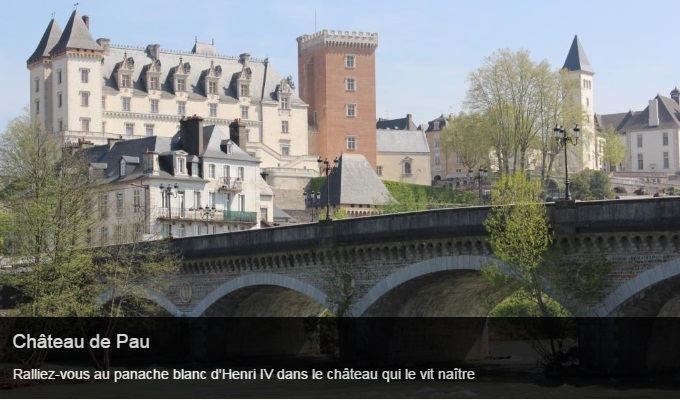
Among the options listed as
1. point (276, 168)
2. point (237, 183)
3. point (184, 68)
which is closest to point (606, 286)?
point (237, 183)

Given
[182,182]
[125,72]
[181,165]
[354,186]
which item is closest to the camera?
[182,182]

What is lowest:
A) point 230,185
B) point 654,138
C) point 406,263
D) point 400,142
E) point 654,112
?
point 406,263

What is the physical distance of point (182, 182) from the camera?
252ft

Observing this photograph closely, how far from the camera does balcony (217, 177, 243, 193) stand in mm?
79875

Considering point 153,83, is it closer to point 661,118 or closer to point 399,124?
point 399,124

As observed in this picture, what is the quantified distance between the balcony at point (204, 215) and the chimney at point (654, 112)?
79.7 metres

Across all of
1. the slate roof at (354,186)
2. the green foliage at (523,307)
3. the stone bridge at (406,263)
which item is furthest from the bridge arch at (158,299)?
the slate roof at (354,186)

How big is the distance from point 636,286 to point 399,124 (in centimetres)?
11282

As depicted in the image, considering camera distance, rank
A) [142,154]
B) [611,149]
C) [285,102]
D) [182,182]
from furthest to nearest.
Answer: [611,149], [285,102], [142,154], [182,182]

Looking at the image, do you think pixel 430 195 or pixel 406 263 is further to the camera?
pixel 430 195

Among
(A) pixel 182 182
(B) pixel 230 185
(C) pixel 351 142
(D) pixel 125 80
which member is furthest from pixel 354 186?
(C) pixel 351 142

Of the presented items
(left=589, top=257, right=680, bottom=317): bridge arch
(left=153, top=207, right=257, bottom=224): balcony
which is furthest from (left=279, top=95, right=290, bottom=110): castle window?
(left=589, top=257, right=680, bottom=317): bridge arch

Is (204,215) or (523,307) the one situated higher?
(204,215)

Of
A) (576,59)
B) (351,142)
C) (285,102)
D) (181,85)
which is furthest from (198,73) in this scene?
(576,59)
